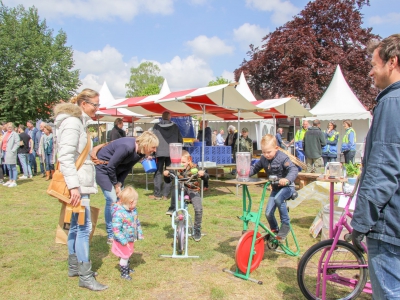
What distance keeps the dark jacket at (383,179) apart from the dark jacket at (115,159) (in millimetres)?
2955

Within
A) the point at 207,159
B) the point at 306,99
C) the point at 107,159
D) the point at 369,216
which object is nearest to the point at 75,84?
the point at 306,99

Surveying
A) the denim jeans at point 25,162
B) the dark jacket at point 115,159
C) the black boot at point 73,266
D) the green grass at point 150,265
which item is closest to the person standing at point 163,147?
the green grass at point 150,265

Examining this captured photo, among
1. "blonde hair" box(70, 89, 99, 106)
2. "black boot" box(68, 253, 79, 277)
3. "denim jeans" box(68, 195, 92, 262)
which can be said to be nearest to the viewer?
"denim jeans" box(68, 195, 92, 262)

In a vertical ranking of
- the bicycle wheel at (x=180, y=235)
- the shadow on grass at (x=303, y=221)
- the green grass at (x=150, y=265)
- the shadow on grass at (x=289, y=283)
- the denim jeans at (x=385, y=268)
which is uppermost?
the denim jeans at (x=385, y=268)

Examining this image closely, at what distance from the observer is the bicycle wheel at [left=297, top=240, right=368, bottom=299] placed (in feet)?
10.2

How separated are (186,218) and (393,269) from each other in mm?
Answer: 3068

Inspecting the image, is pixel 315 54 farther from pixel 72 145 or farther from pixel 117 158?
pixel 72 145

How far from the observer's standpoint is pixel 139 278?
3.85 metres

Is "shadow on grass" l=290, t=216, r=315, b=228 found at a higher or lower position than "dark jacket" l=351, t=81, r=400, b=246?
lower

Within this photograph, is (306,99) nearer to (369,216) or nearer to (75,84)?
(75,84)

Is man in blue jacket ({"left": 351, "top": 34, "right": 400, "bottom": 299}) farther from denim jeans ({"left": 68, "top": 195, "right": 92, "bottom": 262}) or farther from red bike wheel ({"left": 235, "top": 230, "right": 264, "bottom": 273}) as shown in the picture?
denim jeans ({"left": 68, "top": 195, "right": 92, "bottom": 262})

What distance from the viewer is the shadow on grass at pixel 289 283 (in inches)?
137

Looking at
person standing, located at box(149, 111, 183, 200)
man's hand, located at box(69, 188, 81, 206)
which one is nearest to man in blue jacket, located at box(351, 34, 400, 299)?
man's hand, located at box(69, 188, 81, 206)

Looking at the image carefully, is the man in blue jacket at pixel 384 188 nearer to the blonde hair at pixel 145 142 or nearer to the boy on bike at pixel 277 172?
the boy on bike at pixel 277 172
